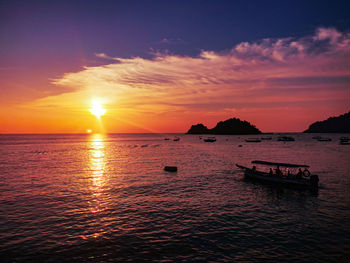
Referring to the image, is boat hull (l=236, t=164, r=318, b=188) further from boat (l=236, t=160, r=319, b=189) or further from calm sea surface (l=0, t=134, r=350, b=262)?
calm sea surface (l=0, t=134, r=350, b=262)

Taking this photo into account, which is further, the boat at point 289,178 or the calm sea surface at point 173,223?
the boat at point 289,178

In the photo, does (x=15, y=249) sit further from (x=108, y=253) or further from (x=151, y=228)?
(x=151, y=228)

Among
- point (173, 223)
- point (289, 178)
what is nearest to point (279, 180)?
point (289, 178)

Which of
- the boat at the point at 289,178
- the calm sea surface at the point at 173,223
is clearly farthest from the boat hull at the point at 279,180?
the calm sea surface at the point at 173,223

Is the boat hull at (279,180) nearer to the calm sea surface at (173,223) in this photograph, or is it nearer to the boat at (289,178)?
the boat at (289,178)

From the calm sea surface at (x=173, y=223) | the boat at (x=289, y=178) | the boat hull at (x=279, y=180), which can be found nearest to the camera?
the calm sea surface at (x=173, y=223)

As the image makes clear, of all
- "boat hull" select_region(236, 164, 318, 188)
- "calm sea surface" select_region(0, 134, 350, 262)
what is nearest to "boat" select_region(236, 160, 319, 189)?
"boat hull" select_region(236, 164, 318, 188)

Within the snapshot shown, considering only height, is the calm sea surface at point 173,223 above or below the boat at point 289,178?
below

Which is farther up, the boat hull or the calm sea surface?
the boat hull

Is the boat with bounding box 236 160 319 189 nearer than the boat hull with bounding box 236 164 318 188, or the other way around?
the boat with bounding box 236 160 319 189

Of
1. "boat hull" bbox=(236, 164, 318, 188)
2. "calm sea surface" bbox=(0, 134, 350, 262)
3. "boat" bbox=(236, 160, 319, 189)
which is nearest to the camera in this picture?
"calm sea surface" bbox=(0, 134, 350, 262)

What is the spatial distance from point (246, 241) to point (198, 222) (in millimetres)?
5307

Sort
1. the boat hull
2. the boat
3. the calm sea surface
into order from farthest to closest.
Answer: the boat hull < the boat < the calm sea surface

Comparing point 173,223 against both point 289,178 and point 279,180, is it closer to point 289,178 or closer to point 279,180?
point 279,180
